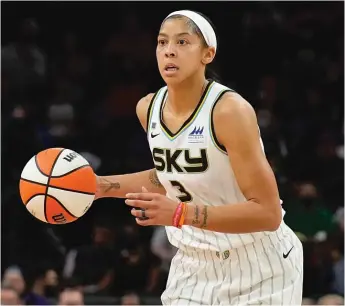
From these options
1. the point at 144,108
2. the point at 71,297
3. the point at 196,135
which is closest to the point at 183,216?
the point at 196,135

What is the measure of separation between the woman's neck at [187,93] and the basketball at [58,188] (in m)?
0.63

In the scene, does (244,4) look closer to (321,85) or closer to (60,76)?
(321,85)

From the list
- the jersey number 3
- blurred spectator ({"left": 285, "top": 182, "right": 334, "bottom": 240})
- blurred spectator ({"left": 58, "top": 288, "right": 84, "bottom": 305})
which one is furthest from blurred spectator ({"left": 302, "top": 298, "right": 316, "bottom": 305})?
the jersey number 3

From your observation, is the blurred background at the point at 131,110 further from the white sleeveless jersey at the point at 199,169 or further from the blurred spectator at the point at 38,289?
the white sleeveless jersey at the point at 199,169

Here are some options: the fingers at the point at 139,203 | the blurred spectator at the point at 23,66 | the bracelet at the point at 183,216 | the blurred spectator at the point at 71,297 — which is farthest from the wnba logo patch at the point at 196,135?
the blurred spectator at the point at 23,66

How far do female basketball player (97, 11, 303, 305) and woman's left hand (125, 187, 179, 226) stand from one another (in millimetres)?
280

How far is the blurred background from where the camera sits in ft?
28.0

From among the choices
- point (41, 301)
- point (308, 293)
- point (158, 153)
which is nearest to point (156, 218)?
point (158, 153)

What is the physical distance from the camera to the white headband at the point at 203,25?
455 cm

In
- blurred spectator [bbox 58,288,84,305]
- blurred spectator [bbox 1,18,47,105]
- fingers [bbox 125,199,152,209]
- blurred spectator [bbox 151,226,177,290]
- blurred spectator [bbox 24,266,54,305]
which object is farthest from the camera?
blurred spectator [bbox 1,18,47,105]

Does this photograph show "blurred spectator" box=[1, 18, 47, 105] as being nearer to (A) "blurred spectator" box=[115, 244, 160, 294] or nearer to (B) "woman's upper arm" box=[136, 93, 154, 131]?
(A) "blurred spectator" box=[115, 244, 160, 294]

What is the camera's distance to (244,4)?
9.64 meters

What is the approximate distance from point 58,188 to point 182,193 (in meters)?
0.69

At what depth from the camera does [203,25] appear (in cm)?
458
